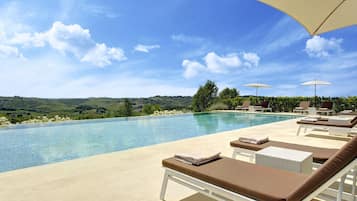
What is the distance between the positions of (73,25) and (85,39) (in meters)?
1.91

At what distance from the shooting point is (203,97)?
16.8 metres

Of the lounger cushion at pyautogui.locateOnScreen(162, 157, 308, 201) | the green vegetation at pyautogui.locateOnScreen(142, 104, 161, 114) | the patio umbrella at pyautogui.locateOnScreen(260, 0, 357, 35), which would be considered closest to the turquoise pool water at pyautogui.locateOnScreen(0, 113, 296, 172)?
the lounger cushion at pyautogui.locateOnScreen(162, 157, 308, 201)

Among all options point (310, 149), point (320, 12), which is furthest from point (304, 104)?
point (310, 149)

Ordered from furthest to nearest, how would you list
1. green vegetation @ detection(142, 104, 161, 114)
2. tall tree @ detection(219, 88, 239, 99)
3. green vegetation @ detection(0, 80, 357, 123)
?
tall tree @ detection(219, 88, 239, 99) → green vegetation @ detection(142, 104, 161, 114) → green vegetation @ detection(0, 80, 357, 123)

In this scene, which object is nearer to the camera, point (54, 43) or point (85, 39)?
point (54, 43)

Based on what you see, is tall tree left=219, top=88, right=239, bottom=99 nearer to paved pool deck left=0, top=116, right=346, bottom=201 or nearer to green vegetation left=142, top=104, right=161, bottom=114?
green vegetation left=142, top=104, right=161, bottom=114

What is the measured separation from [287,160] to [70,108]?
516 inches

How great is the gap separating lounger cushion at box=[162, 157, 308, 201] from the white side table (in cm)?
22

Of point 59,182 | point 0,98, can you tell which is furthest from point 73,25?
point 59,182

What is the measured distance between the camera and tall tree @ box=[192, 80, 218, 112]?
54.9 ft

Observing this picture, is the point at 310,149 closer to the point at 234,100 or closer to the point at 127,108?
the point at 127,108

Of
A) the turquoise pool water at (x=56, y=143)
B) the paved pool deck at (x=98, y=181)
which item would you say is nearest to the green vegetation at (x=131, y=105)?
the turquoise pool water at (x=56, y=143)

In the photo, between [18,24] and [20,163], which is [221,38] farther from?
[20,163]

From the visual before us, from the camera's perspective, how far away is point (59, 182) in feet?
9.87
